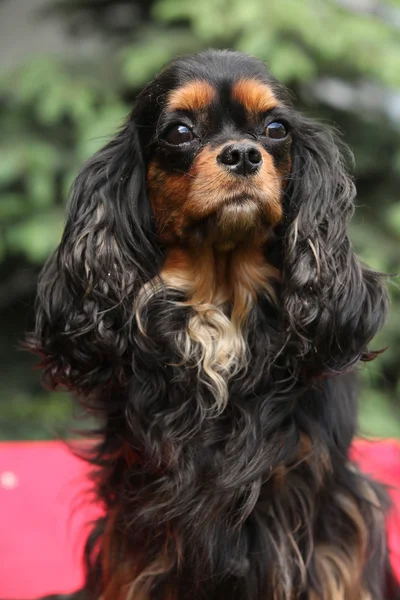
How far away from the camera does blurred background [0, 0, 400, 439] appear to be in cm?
379

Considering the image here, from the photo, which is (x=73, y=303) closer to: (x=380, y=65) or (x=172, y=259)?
(x=172, y=259)

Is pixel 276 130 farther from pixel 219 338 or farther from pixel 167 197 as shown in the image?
pixel 219 338

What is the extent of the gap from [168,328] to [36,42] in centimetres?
341

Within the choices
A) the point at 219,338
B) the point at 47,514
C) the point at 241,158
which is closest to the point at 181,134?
the point at 241,158

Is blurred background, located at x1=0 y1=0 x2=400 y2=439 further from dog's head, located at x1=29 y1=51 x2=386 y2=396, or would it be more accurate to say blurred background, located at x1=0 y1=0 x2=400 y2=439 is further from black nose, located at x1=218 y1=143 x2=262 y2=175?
black nose, located at x1=218 y1=143 x2=262 y2=175

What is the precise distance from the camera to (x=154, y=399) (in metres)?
2.05

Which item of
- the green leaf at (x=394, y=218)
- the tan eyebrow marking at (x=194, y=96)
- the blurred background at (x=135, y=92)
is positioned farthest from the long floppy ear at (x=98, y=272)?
the green leaf at (x=394, y=218)

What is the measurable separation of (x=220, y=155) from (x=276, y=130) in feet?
0.71

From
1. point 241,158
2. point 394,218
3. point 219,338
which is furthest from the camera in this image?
point 394,218

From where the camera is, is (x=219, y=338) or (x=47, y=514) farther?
(x=47, y=514)

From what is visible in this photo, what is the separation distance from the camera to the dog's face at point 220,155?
76.7 inches

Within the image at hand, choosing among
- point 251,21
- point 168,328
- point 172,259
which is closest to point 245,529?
point 168,328

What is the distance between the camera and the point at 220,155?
1934mm

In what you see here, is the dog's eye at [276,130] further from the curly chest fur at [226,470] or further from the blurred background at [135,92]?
the blurred background at [135,92]
